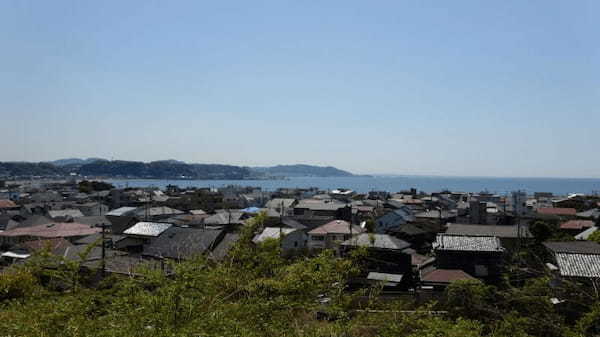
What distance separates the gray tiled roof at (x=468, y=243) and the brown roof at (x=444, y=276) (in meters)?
1.26

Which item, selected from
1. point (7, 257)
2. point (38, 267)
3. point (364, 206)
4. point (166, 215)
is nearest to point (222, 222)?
point (166, 215)

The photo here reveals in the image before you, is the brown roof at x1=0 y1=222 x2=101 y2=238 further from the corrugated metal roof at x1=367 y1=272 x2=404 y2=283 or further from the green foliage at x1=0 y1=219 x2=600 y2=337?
the green foliage at x1=0 y1=219 x2=600 y2=337

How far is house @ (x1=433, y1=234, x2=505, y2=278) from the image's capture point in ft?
61.6

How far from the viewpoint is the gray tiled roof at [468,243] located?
19.0m

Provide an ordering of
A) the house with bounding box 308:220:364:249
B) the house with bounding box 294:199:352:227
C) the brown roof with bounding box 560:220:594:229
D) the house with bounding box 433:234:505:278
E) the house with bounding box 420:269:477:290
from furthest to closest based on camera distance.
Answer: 1. the house with bounding box 294:199:352:227
2. the brown roof with bounding box 560:220:594:229
3. the house with bounding box 308:220:364:249
4. the house with bounding box 433:234:505:278
5. the house with bounding box 420:269:477:290

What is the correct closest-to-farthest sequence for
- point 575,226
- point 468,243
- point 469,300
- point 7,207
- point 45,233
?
point 469,300 → point 468,243 → point 45,233 → point 575,226 → point 7,207

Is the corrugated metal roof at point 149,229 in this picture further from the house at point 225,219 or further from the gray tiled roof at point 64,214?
the gray tiled roof at point 64,214

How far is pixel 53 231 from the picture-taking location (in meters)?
28.9

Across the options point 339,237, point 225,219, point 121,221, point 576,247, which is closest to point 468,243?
point 576,247

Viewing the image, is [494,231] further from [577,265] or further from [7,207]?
[7,207]

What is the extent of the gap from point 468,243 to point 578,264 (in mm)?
5037

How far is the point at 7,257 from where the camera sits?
23344 millimetres

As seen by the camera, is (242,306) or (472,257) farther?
(472,257)

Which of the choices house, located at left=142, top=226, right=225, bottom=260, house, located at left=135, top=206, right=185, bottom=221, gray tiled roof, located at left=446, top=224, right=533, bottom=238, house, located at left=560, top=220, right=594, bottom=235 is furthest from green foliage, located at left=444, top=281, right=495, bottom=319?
house, located at left=135, top=206, right=185, bottom=221
